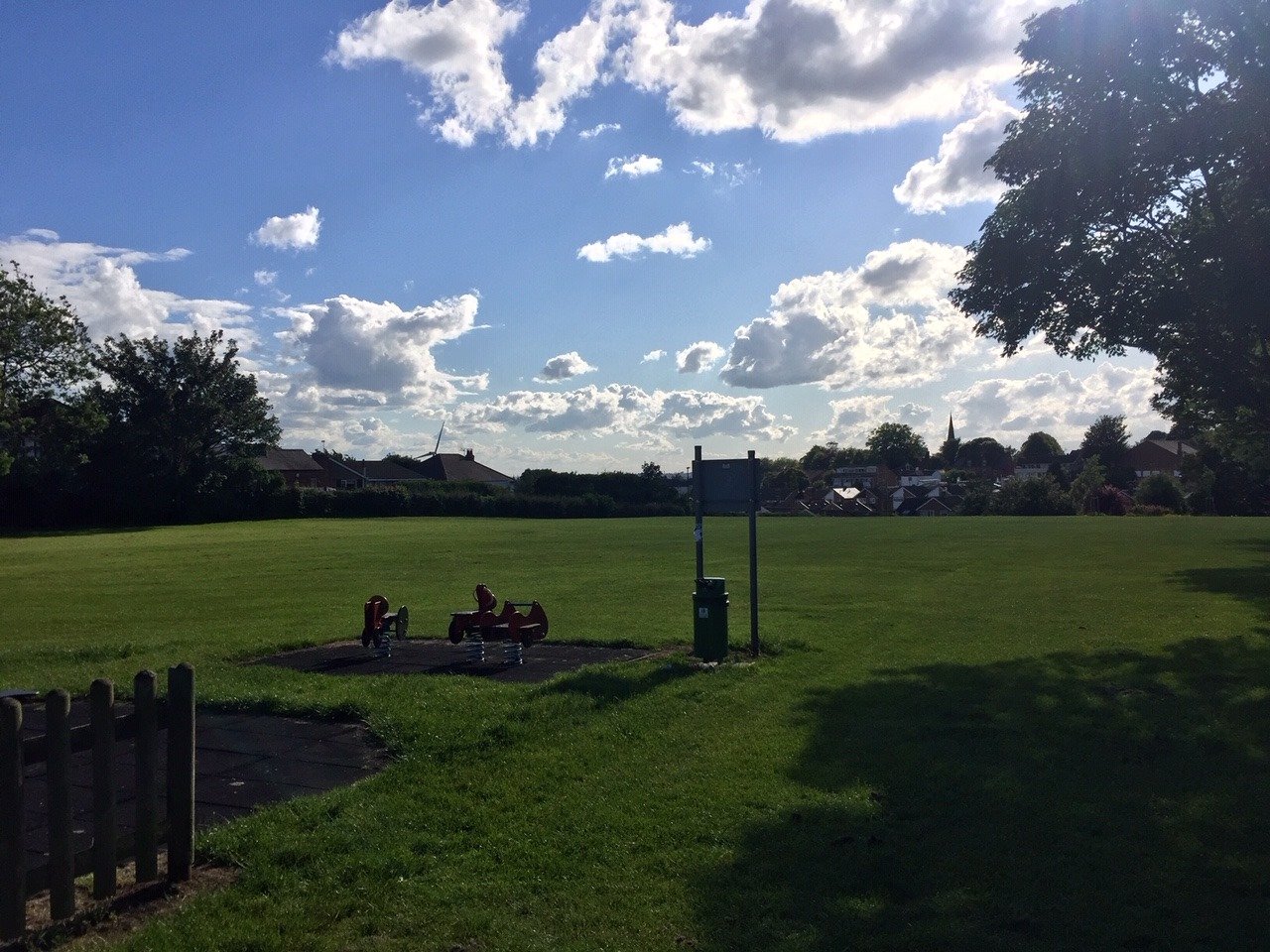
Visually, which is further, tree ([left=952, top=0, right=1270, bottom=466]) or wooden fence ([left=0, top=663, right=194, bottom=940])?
tree ([left=952, top=0, right=1270, bottom=466])

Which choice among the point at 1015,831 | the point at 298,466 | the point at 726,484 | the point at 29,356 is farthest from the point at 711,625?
the point at 298,466

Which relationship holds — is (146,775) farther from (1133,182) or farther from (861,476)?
(861,476)

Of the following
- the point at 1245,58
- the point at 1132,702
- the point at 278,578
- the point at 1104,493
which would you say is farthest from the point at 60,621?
the point at 1104,493

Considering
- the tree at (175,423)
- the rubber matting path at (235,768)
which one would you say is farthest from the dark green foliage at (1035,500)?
the rubber matting path at (235,768)

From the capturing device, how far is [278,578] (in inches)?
1141

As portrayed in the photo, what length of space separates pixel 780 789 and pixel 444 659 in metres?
7.20

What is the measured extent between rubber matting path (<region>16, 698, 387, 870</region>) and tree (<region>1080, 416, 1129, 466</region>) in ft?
490

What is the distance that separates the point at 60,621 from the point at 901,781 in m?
17.1

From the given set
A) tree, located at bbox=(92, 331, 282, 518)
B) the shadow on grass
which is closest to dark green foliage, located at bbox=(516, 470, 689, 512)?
tree, located at bbox=(92, 331, 282, 518)

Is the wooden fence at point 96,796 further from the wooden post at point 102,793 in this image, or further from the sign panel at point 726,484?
the sign panel at point 726,484

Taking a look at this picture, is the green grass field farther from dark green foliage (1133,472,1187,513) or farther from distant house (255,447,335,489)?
distant house (255,447,335,489)

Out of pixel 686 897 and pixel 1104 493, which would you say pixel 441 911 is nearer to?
pixel 686 897

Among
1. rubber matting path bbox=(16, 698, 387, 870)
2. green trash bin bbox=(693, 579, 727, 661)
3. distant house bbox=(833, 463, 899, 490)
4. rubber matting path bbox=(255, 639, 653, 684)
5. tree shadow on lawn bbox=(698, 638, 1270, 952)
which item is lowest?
rubber matting path bbox=(255, 639, 653, 684)

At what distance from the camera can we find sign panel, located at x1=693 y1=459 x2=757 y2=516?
12.8 m
